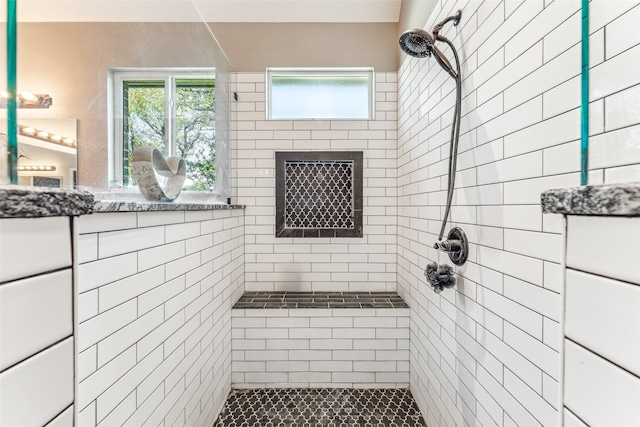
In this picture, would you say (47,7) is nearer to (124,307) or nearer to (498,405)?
(124,307)

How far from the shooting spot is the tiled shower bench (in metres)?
1.65

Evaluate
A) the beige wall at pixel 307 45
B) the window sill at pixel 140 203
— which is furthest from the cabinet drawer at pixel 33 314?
the beige wall at pixel 307 45

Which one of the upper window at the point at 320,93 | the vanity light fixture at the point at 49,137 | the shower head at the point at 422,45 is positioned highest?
the upper window at the point at 320,93

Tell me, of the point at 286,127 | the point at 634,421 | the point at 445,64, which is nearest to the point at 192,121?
the point at 286,127

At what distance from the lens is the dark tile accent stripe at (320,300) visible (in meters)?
1.69

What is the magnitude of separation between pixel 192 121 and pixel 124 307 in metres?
1.23

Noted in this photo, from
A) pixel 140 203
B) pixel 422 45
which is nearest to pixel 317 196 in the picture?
pixel 422 45

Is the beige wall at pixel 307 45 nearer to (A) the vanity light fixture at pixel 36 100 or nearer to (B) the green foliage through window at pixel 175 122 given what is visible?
(B) the green foliage through window at pixel 175 122

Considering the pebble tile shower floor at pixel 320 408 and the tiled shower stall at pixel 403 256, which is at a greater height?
the tiled shower stall at pixel 403 256

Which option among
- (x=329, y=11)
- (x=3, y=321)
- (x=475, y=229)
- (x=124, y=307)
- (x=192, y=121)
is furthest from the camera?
(x=329, y=11)

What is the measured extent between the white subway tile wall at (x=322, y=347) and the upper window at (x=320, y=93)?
4.61 ft

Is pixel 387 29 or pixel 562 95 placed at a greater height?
pixel 387 29

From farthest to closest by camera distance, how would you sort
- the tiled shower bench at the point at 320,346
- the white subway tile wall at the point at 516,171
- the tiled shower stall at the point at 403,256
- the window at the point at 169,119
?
the tiled shower bench at the point at 320,346 → the window at the point at 169,119 → the tiled shower stall at the point at 403,256 → the white subway tile wall at the point at 516,171

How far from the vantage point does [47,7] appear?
1.04m
